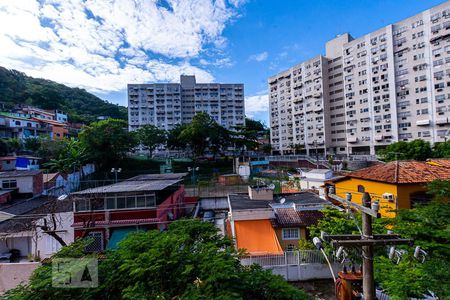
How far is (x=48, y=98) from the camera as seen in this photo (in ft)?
201

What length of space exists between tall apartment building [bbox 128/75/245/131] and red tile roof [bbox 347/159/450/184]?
61806 mm

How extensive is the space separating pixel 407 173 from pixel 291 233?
877 centimetres

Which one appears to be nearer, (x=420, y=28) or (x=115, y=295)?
(x=115, y=295)

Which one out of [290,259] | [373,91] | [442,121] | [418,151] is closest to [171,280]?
[290,259]

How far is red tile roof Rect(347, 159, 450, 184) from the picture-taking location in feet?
43.0

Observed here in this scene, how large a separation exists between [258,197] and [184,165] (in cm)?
3208

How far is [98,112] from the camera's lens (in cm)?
7731

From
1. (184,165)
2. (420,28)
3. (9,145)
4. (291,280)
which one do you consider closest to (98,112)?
(9,145)

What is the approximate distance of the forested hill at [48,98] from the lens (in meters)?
55.7

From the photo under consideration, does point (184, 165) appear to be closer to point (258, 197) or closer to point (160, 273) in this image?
point (258, 197)

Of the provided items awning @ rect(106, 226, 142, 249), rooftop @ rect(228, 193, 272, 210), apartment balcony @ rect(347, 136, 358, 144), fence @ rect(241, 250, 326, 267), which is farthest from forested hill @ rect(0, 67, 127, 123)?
apartment balcony @ rect(347, 136, 358, 144)

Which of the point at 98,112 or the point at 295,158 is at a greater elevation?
the point at 98,112

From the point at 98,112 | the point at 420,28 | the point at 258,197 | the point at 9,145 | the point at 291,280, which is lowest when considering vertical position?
the point at 291,280

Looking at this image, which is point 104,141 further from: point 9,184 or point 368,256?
point 368,256
